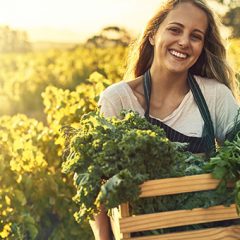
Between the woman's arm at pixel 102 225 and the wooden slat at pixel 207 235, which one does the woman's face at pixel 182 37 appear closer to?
the woman's arm at pixel 102 225

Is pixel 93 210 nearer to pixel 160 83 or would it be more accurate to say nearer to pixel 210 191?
pixel 210 191

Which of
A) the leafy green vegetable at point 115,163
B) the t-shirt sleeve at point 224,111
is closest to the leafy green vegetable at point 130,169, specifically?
the leafy green vegetable at point 115,163

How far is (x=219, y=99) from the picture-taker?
Answer: 3822 mm

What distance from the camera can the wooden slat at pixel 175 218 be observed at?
263 cm

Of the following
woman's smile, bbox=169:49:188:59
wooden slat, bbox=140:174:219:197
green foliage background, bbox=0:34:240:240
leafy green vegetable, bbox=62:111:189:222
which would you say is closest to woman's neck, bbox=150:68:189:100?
woman's smile, bbox=169:49:188:59

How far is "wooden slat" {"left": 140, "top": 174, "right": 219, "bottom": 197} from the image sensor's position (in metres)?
2.62

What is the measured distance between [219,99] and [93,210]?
132cm

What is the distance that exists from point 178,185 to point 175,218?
0.41ft

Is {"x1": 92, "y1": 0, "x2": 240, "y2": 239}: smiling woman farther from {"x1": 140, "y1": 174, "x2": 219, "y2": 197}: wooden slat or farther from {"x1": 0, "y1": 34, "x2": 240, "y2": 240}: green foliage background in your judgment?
{"x1": 140, "y1": 174, "x2": 219, "y2": 197}: wooden slat

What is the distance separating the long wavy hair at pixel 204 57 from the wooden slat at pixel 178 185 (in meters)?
1.39

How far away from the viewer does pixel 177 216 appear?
2660 mm

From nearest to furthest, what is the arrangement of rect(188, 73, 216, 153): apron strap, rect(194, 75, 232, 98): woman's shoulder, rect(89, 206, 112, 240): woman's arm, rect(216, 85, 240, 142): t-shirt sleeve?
rect(89, 206, 112, 240): woman's arm, rect(188, 73, 216, 153): apron strap, rect(216, 85, 240, 142): t-shirt sleeve, rect(194, 75, 232, 98): woman's shoulder

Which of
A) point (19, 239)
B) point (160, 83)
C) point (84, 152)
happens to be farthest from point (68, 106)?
point (84, 152)

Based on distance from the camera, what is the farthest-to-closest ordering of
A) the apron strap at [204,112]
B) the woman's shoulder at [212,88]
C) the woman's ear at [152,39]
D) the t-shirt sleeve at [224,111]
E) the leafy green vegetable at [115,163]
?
the woman's ear at [152,39]
the woman's shoulder at [212,88]
the t-shirt sleeve at [224,111]
the apron strap at [204,112]
the leafy green vegetable at [115,163]
